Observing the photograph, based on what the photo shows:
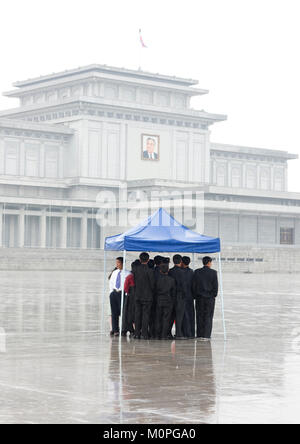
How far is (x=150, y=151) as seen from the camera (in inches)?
4146

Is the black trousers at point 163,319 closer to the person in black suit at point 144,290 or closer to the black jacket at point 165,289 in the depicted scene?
the black jacket at point 165,289

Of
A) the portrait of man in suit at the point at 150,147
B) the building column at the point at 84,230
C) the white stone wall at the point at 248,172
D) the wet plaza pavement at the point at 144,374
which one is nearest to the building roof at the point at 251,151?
the white stone wall at the point at 248,172

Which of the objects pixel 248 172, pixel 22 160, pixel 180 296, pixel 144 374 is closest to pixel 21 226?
pixel 22 160

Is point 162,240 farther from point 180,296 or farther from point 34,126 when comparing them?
point 34,126

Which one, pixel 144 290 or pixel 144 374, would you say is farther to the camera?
pixel 144 290

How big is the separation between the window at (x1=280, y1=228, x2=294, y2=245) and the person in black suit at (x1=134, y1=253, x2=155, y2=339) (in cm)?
8086

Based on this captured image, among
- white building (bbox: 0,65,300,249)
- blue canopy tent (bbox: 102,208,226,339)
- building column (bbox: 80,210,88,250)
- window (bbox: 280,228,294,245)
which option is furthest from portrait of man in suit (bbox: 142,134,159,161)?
blue canopy tent (bbox: 102,208,226,339)

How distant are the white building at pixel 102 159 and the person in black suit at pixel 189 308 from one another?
69497 millimetres

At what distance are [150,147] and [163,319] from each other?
88600mm

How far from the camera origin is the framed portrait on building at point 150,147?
342 feet

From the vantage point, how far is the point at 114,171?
335ft

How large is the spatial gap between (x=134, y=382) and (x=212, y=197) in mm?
85167

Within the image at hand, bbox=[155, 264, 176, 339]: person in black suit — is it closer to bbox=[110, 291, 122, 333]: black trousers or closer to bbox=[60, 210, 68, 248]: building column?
bbox=[110, 291, 122, 333]: black trousers
